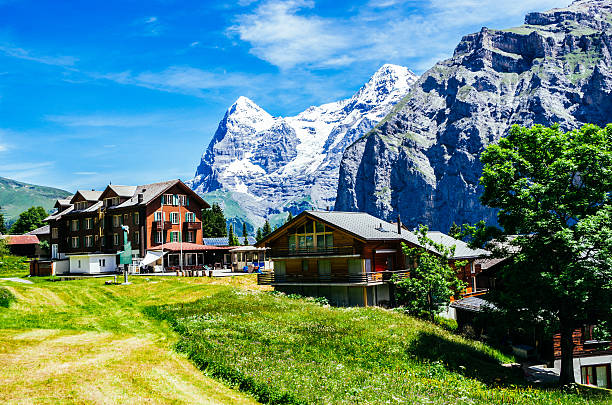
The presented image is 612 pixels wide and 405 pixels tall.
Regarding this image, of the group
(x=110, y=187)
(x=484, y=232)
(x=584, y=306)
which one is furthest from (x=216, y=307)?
(x=110, y=187)

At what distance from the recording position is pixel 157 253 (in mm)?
74750

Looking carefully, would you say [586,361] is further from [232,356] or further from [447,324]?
[232,356]

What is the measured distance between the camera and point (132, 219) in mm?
81562

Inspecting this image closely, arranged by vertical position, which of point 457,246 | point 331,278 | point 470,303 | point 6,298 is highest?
point 457,246

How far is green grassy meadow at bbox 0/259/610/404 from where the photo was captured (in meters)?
19.5

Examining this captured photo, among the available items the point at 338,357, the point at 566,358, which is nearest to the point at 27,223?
the point at 338,357

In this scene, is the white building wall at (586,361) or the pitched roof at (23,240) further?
the pitched roof at (23,240)

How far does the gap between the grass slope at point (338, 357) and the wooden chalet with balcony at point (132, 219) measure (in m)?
42.7

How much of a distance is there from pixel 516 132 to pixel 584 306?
12.5 metres

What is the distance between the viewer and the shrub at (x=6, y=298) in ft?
117

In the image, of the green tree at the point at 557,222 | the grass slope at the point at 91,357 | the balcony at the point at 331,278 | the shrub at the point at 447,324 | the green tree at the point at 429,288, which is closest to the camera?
the grass slope at the point at 91,357

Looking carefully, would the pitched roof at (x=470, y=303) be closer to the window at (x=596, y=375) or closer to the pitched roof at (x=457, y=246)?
the pitched roof at (x=457, y=246)

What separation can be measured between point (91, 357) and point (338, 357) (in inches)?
521

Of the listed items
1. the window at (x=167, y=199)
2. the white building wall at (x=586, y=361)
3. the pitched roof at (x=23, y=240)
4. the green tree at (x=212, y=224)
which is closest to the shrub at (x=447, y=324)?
the white building wall at (x=586, y=361)
